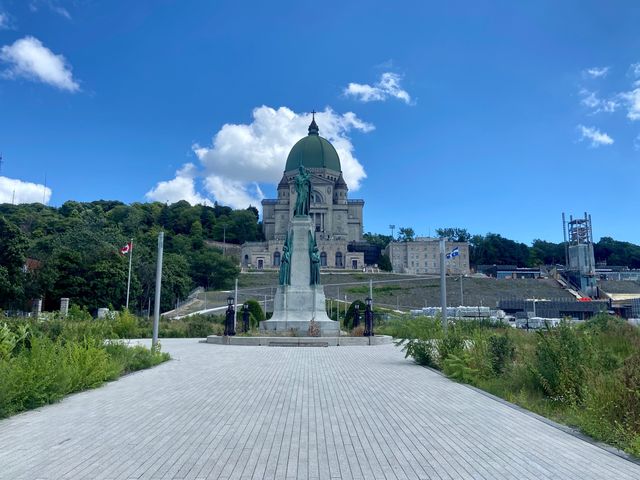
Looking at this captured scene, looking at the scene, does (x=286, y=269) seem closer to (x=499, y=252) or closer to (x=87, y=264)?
(x=87, y=264)

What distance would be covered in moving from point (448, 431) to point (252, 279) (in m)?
86.4

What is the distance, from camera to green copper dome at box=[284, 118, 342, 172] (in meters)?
122

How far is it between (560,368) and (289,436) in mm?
5278

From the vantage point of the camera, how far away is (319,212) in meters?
121

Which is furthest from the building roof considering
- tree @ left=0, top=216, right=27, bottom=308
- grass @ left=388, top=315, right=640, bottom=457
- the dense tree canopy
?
grass @ left=388, top=315, right=640, bottom=457

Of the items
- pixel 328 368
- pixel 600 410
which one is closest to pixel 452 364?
pixel 328 368

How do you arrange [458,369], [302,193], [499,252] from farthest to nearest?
1. [499,252]
2. [302,193]
3. [458,369]

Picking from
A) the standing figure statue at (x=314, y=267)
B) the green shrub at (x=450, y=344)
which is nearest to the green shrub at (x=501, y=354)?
the green shrub at (x=450, y=344)

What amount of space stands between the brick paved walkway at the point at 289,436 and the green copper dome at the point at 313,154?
367ft

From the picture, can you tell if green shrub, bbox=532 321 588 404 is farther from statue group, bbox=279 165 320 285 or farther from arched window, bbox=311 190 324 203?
arched window, bbox=311 190 324 203

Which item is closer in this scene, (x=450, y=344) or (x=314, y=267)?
(x=450, y=344)

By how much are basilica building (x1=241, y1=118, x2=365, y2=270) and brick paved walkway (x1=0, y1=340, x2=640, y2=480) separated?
103062 millimetres

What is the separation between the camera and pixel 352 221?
432ft

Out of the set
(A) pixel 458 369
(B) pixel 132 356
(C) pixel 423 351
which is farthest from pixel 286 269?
(A) pixel 458 369
